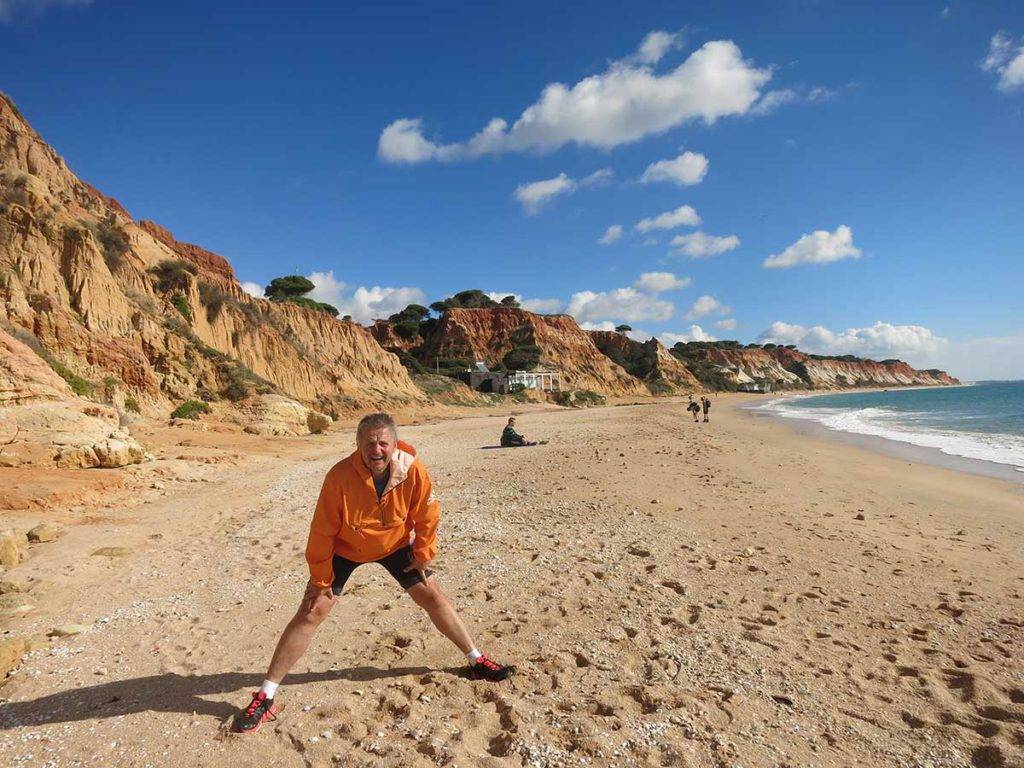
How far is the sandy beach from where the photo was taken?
263 cm

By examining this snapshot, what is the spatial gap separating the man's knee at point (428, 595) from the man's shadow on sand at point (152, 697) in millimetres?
531

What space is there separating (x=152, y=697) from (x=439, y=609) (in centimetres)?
174

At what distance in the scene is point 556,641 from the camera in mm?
3682

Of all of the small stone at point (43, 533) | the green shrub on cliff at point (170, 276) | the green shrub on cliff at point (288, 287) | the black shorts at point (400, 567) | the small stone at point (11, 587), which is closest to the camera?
the black shorts at point (400, 567)

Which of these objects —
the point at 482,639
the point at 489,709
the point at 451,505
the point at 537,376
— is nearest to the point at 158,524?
the point at 451,505

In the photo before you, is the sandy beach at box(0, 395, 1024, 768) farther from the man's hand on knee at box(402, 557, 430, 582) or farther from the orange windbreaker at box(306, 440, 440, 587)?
the orange windbreaker at box(306, 440, 440, 587)

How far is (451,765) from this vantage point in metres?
2.45

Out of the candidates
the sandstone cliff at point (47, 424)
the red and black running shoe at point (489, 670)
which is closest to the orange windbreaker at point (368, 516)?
the red and black running shoe at point (489, 670)

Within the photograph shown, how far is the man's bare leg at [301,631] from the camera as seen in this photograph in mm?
2846

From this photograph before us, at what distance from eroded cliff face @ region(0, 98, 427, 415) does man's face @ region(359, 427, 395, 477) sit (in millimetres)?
14972

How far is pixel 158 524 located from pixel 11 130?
80.7 ft

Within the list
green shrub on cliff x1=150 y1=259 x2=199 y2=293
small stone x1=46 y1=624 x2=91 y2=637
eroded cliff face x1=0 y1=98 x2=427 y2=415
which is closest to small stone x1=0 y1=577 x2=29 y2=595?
small stone x1=46 y1=624 x2=91 y2=637

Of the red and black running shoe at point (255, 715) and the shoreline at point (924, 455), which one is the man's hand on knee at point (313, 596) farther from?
the shoreline at point (924, 455)

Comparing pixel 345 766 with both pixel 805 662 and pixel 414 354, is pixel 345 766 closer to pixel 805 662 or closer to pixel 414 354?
pixel 805 662
